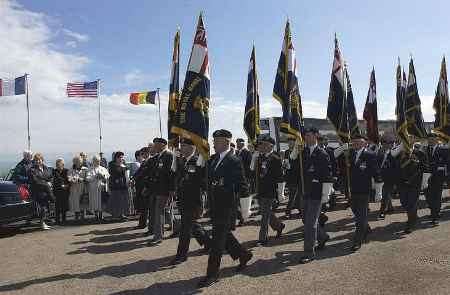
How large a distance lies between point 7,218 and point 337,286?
782cm

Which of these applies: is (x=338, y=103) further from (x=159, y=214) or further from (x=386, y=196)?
(x=159, y=214)

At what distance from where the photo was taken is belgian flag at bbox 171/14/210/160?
25.3 feet

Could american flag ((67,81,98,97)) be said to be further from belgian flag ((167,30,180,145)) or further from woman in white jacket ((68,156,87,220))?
belgian flag ((167,30,180,145))

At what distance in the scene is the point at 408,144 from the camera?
10695 millimetres

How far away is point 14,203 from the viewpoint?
429 inches

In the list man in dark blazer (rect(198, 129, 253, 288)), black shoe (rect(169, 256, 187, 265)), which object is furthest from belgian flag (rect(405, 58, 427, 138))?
black shoe (rect(169, 256, 187, 265))

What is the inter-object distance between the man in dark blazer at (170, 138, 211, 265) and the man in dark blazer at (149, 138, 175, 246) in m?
1.06

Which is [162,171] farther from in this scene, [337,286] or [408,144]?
[408,144]

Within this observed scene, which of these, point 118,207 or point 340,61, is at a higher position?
point 340,61

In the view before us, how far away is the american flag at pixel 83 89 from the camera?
78.6 feet

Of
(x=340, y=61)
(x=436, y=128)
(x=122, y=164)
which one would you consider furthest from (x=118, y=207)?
(x=436, y=128)

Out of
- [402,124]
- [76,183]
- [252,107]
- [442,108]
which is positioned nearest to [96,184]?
[76,183]

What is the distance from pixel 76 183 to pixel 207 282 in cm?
803

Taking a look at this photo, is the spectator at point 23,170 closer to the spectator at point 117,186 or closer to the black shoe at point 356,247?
the spectator at point 117,186
